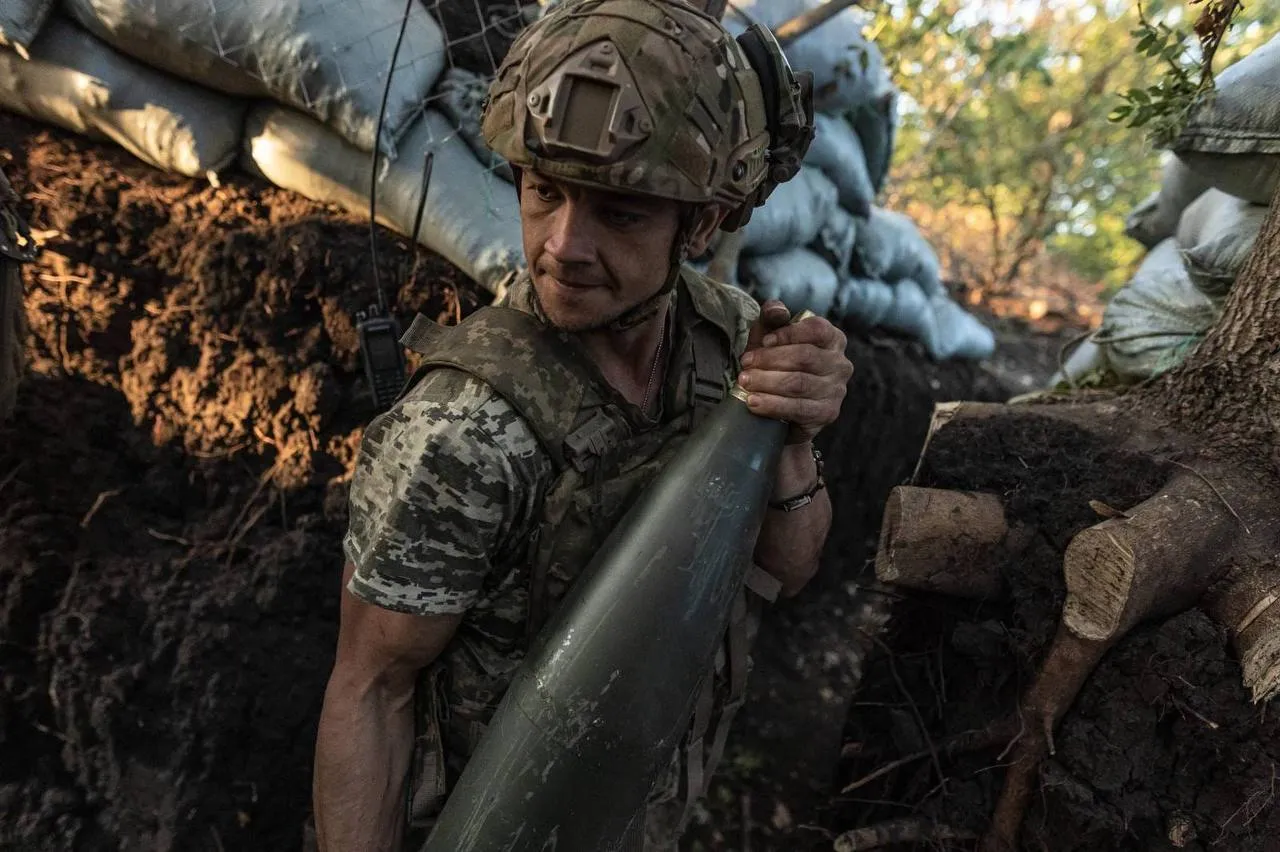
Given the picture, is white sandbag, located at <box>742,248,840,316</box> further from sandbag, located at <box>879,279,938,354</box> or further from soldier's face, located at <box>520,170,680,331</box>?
soldier's face, located at <box>520,170,680,331</box>

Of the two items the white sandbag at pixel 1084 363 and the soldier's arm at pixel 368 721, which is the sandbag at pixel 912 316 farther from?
the soldier's arm at pixel 368 721

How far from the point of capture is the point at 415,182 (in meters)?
2.47

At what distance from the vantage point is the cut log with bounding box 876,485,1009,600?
1.63 metres

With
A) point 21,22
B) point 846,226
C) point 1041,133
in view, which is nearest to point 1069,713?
point 846,226

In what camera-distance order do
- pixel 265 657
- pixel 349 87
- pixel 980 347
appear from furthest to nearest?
pixel 980 347 < pixel 349 87 < pixel 265 657

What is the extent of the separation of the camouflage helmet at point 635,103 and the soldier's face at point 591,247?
0.06 meters

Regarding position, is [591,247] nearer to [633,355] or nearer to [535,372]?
[535,372]

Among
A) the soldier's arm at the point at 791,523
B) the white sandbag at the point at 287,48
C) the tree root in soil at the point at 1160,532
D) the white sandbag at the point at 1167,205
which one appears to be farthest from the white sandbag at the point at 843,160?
the soldier's arm at the point at 791,523

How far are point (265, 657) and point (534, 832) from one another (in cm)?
153

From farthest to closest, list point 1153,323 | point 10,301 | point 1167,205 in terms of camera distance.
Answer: point 1167,205, point 1153,323, point 10,301

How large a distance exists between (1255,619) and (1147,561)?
0.25 meters

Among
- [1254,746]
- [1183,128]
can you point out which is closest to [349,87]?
[1183,128]

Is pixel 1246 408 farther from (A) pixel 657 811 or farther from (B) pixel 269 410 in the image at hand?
(B) pixel 269 410

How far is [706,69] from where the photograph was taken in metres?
1.09
